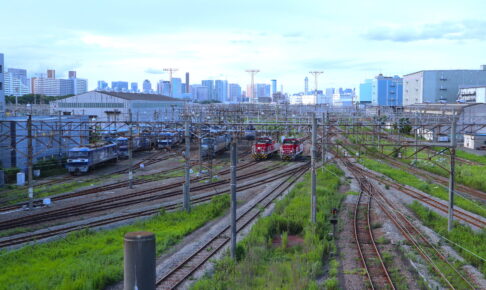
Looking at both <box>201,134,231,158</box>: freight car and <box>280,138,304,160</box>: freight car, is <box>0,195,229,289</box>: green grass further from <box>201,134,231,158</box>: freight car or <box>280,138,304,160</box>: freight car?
<box>280,138,304,160</box>: freight car

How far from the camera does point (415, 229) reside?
14.3m

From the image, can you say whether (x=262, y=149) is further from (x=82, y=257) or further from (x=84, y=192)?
(x=82, y=257)

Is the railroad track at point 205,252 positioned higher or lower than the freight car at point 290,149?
lower

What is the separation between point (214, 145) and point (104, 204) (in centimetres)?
1506

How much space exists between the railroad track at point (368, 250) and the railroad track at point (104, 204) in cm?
830

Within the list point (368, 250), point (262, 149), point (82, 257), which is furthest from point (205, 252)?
point (262, 149)

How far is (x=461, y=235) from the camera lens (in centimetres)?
1314

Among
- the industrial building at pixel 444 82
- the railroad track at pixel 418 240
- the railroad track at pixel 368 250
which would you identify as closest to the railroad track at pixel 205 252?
the railroad track at pixel 368 250

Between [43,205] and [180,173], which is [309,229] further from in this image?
[180,173]

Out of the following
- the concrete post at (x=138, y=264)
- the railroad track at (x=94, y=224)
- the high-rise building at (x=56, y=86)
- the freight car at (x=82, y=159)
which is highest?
the high-rise building at (x=56, y=86)

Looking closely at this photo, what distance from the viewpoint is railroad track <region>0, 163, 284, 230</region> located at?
51.2 feet

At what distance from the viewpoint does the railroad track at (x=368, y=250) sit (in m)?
9.67

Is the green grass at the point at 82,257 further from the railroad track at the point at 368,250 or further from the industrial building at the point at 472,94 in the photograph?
the industrial building at the point at 472,94

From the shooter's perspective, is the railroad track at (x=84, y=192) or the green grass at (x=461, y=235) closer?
the green grass at (x=461, y=235)
